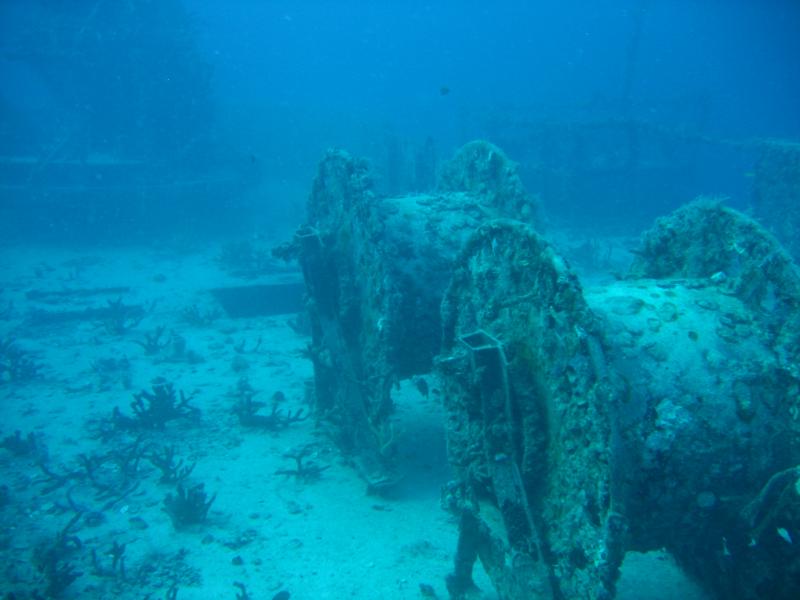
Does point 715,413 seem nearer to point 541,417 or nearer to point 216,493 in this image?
point 541,417

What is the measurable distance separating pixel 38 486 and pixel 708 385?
24.3 ft

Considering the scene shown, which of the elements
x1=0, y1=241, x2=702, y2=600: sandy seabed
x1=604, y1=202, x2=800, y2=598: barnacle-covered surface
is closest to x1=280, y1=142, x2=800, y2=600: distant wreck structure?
x1=604, y1=202, x2=800, y2=598: barnacle-covered surface

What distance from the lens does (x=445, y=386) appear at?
4461 millimetres

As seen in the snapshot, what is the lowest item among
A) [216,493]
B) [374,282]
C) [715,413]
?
[216,493]

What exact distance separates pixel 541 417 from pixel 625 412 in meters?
0.52

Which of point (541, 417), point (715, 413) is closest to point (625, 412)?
point (541, 417)

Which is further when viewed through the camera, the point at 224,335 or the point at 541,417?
the point at 224,335

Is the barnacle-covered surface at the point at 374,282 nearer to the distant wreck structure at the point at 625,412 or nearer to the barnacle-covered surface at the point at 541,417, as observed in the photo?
the distant wreck structure at the point at 625,412

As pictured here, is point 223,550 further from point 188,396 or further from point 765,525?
point 765,525

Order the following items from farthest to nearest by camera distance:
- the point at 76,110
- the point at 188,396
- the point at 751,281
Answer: the point at 76,110
the point at 188,396
the point at 751,281

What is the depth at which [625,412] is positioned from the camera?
325 centimetres

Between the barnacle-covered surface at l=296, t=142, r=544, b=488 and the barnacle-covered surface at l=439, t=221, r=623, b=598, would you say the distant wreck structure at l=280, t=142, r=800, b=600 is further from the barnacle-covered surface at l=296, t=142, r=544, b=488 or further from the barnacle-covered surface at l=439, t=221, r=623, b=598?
the barnacle-covered surface at l=296, t=142, r=544, b=488

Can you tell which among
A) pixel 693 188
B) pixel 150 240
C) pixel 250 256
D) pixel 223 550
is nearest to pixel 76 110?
pixel 150 240

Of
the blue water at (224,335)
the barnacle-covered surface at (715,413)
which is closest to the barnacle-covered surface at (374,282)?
the blue water at (224,335)
